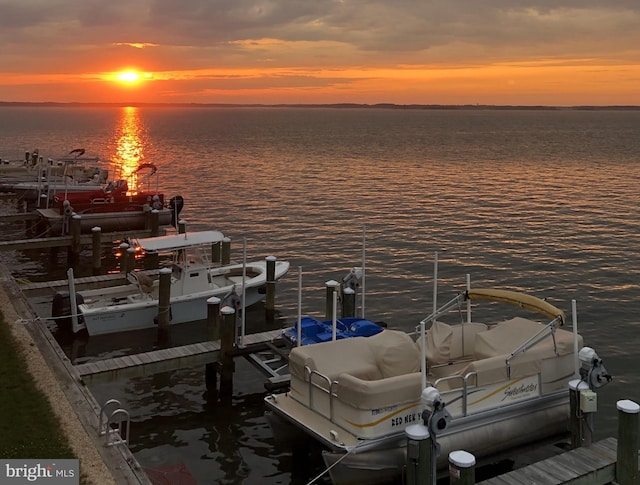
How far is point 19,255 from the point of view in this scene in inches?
1403

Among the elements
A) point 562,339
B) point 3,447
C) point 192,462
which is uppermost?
point 562,339

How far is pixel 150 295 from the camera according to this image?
24.0 metres

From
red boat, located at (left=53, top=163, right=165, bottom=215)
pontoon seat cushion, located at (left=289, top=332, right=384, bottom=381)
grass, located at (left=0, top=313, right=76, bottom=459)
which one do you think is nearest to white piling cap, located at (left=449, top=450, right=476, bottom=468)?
pontoon seat cushion, located at (left=289, top=332, right=384, bottom=381)

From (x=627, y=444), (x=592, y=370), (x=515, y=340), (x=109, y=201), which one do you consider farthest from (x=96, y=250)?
(x=627, y=444)

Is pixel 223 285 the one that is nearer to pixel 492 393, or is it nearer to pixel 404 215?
pixel 492 393

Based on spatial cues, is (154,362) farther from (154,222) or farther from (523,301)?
(154,222)

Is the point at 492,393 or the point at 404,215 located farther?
the point at 404,215

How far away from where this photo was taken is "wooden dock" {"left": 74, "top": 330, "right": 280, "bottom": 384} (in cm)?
1647

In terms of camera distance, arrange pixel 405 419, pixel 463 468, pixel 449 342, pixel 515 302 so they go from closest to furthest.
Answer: pixel 463 468 → pixel 405 419 → pixel 449 342 → pixel 515 302

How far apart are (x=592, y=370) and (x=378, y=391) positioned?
4.79 metres

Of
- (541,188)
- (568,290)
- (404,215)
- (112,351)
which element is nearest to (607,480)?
(112,351)

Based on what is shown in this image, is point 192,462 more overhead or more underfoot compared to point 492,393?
more underfoot

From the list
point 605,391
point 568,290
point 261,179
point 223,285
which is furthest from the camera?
point 261,179

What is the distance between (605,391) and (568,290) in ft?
34.9
